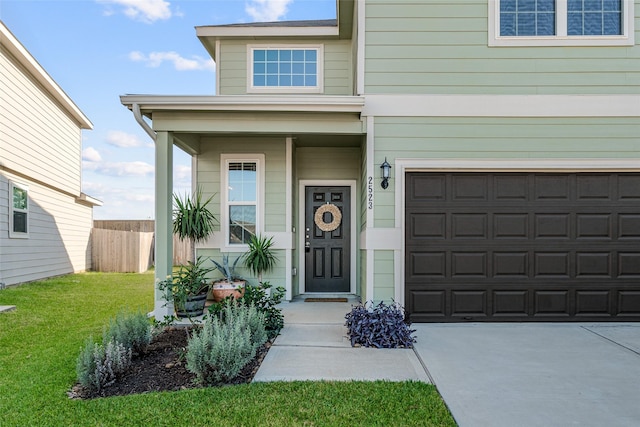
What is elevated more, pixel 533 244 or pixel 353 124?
pixel 353 124

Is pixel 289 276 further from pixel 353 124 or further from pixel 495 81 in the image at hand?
pixel 495 81

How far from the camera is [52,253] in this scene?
33.5ft

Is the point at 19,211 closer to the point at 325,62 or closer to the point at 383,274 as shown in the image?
the point at 325,62

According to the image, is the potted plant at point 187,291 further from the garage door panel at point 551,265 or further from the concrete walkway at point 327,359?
the garage door panel at point 551,265

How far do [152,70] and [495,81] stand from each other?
10983 millimetres

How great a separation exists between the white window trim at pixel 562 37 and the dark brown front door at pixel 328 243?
10.9ft

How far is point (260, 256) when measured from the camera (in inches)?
256

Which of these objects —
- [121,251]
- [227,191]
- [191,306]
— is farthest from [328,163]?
[121,251]

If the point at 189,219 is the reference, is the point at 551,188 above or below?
above

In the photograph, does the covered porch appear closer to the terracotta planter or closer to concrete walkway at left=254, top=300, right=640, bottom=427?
the terracotta planter

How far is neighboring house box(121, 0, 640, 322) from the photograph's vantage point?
17.2 ft

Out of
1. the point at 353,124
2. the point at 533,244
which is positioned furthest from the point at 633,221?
the point at 353,124

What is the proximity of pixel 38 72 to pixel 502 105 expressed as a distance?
32.5 ft

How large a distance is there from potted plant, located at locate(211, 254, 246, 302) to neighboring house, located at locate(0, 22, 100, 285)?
192 inches
